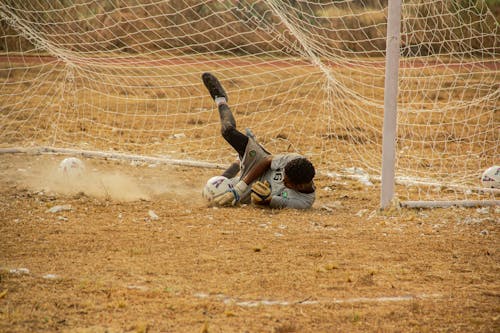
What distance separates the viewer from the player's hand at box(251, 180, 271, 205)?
5.92 meters

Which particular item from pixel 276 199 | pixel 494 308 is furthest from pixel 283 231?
pixel 494 308

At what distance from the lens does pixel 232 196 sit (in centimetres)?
604

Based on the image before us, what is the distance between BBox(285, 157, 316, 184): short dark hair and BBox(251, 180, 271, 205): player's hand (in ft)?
0.79

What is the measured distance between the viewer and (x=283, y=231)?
5.24m

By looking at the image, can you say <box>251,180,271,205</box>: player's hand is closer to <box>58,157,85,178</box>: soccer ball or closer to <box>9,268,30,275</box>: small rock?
<box>58,157,85,178</box>: soccer ball

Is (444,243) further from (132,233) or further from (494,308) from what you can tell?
(132,233)

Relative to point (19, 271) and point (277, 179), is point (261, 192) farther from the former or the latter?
point (19, 271)

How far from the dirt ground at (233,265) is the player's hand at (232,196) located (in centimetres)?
11

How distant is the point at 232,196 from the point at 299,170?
2.23 feet

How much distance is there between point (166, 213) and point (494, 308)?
2.93 meters

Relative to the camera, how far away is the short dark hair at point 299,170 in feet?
18.9

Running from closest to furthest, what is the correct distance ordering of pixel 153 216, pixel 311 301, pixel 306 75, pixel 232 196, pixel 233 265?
1. pixel 311 301
2. pixel 233 265
3. pixel 153 216
4. pixel 232 196
5. pixel 306 75

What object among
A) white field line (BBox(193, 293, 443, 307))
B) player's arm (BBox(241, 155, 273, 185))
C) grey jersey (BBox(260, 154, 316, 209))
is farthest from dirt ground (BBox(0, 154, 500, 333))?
player's arm (BBox(241, 155, 273, 185))

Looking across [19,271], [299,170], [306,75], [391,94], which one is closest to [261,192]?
[299,170]
